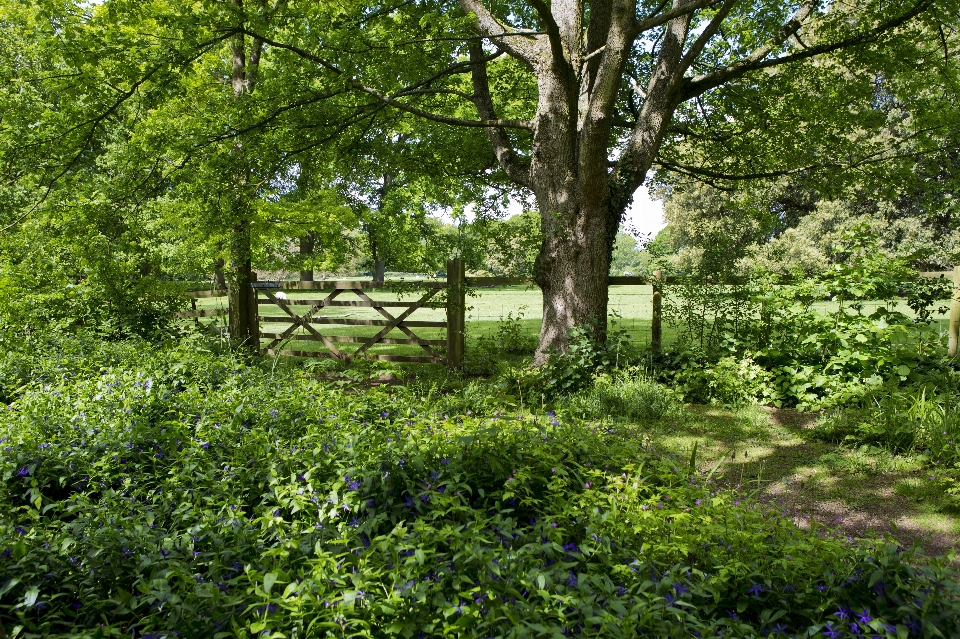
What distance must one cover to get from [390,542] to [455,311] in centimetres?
705

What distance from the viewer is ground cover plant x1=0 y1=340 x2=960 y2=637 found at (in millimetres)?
2039

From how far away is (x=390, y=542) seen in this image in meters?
2.34

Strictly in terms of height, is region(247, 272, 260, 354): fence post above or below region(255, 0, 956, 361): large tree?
below

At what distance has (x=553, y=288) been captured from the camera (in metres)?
8.12

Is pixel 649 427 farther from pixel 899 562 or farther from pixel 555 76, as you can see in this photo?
pixel 555 76

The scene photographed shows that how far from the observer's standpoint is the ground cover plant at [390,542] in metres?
2.04

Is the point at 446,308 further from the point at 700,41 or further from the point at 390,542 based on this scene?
the point at 390,542

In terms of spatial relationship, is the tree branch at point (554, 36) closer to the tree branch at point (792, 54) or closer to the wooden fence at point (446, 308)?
the tree branch at point (792, 54)

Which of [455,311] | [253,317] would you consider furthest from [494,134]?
[253,317]

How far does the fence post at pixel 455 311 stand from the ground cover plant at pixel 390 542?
5.18 metres

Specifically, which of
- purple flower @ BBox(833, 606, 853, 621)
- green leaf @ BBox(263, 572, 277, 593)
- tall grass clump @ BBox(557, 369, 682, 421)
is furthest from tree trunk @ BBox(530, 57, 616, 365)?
green leaf @ BBox(263, 572, 277, 593)

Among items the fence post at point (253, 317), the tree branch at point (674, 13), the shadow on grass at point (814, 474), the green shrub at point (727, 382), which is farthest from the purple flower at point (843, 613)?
the fence post at point (253, 317)

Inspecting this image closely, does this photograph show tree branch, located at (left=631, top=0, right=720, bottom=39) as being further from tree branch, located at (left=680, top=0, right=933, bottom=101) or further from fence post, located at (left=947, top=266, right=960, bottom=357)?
fence post, located at (left=947, top=266, right=960, bottom=357)

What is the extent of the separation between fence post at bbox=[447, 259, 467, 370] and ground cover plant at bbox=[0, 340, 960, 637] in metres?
5.18
